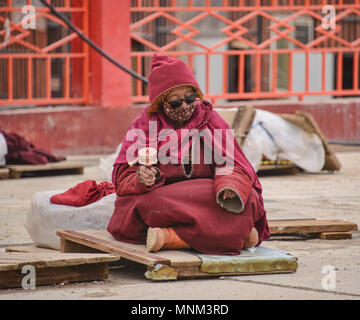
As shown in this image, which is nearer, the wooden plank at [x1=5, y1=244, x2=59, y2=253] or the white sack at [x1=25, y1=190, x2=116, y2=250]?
the wooden plank at [x1=5, y1=244, x2=59, y2=253]

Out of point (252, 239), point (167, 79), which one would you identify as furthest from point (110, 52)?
point (252, 239)

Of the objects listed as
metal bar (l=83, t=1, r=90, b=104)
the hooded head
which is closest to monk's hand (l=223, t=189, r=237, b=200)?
the hooded head

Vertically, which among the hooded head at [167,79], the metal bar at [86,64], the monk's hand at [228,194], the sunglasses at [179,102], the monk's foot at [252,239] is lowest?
the monk's foot at [252,239]

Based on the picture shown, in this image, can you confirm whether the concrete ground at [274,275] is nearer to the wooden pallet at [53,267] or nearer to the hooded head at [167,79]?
the wooden pallet at [53,267]

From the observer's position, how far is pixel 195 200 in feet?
17.6

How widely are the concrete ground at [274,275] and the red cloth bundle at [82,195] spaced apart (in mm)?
508

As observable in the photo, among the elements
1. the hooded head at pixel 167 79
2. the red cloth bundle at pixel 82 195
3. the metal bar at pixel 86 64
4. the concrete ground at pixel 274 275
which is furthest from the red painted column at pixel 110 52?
the hooded head at pixel 167 79

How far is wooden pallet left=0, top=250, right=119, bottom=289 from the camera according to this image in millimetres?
4969

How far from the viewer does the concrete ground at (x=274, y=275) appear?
482 cm

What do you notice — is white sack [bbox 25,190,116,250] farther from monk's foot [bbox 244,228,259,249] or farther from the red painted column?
the red painted column

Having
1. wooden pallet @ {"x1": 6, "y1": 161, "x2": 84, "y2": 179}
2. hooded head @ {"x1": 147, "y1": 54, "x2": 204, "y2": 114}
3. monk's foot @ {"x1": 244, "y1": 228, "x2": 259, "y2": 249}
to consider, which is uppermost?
hooded head @ {"x1": 147, "y1": 54, "x2": 204, "y2": 114}

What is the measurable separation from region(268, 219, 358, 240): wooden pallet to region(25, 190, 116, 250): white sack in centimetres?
115

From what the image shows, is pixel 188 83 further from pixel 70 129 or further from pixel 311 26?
pixel 311 26

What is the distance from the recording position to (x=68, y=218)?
6.18 metres
